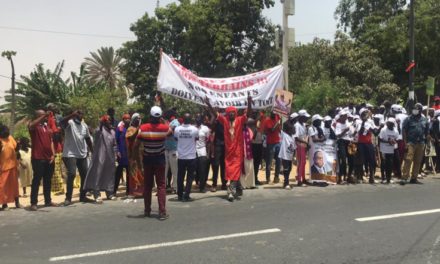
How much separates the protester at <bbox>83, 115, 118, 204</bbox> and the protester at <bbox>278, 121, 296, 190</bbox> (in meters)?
3.61

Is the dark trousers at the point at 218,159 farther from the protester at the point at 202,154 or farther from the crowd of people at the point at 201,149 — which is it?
the protester at the point at 202,154

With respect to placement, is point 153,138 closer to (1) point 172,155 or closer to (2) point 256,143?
(1) point 172,155

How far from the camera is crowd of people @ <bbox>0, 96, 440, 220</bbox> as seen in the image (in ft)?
29.4

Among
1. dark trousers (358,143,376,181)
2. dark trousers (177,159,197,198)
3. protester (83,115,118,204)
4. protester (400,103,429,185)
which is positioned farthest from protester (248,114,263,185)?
protester (400,103,429,185)

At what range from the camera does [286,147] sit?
1100 cm

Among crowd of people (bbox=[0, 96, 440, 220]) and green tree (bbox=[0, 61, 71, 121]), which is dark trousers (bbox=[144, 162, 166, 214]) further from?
green tree (bbox=[0, 61, 71, 121])

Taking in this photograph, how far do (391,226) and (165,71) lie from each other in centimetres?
585

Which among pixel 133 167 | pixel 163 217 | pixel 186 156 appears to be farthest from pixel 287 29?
pixel 163 217

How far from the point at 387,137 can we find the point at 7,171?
7994 mm

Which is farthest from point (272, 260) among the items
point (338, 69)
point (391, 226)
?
point (338, 69)

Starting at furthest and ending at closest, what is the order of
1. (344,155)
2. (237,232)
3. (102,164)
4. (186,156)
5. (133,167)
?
(344,155) < (133,167) < (102,164) < (186,156) < (237,232)

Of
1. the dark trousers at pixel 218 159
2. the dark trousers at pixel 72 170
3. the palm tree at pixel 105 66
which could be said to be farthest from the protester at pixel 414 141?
the palm tree at pixel 105 66

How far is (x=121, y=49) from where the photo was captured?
3969 centimetres

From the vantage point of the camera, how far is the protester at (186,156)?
9.58 m
